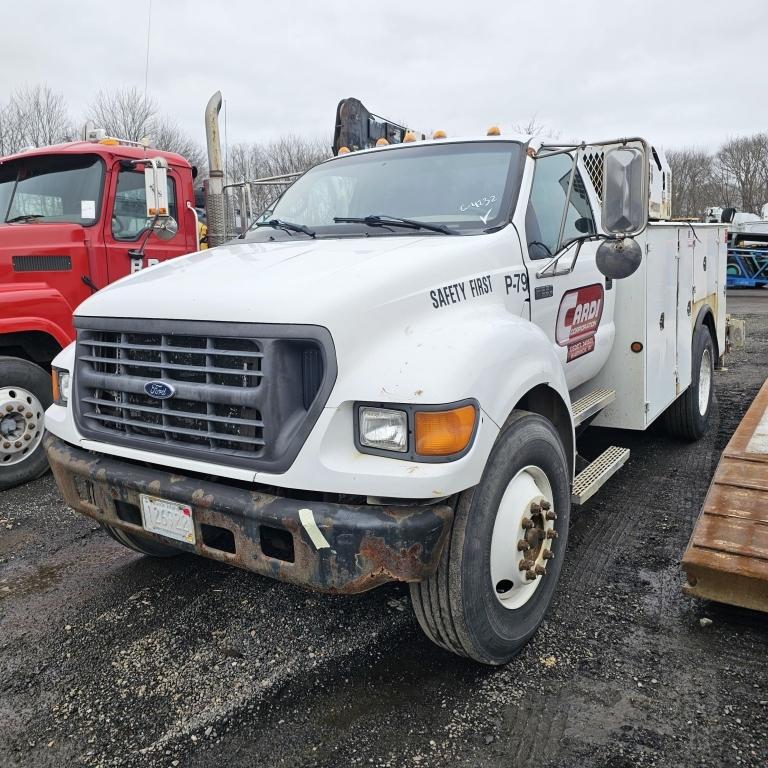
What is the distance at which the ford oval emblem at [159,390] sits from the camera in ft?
8.56

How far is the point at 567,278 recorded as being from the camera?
3.71m

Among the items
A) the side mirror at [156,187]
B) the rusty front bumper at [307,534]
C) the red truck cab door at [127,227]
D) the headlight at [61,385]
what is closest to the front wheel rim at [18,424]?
the red truck cab door at [127,227]

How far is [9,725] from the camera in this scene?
261cm

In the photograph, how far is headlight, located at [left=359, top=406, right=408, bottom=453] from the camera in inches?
92.0

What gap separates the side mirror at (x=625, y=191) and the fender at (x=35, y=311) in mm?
4128

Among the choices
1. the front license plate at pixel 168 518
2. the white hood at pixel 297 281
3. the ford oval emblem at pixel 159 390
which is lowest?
the front license plate at pixel 168 518

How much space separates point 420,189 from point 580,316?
44.2 inches

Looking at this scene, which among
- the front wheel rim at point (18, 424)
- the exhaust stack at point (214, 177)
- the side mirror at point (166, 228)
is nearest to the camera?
the front wheel rim at point (18, 424)

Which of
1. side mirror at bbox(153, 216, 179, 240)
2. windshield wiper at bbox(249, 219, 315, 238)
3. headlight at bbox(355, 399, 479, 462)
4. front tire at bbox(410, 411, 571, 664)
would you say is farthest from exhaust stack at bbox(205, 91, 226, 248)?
headlight at bbox(355, 399, 479, 462)

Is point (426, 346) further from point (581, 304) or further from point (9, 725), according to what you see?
point (9, 725)

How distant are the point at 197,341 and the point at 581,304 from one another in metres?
2.23

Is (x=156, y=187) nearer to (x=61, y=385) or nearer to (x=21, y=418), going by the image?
(x=21, y=418)

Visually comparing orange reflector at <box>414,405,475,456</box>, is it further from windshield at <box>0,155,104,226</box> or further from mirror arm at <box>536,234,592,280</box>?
windshield at <box>0,155,104,226</box>

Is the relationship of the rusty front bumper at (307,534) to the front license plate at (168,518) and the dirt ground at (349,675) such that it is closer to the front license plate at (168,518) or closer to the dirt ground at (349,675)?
the front license plate at (168,518)
